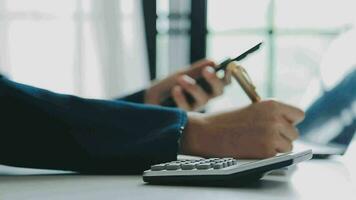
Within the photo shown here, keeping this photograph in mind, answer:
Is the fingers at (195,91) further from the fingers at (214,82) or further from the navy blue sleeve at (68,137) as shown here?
the navy blue sleeve at (68,137)

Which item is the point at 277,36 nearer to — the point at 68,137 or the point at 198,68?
the point at 198,68

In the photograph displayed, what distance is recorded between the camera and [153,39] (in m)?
1.75

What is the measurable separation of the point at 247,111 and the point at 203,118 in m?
0.06

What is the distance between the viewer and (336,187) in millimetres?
579

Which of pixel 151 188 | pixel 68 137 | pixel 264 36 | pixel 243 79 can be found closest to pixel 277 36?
pixel 264 36

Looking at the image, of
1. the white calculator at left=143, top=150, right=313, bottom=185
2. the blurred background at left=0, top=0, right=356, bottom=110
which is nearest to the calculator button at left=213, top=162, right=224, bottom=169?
the white calculator at left=143, top=150, right=313, bottom=185

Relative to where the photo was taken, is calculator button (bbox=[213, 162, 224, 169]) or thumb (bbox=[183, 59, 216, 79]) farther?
thumb (bbox=[183, 59, 216, 79])

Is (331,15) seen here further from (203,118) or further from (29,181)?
(29,181)

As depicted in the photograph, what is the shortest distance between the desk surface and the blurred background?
39.2 inches

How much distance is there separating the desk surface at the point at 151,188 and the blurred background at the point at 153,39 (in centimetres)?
100

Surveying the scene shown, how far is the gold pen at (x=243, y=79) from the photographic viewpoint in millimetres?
860

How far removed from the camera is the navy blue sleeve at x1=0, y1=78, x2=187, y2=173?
658mm

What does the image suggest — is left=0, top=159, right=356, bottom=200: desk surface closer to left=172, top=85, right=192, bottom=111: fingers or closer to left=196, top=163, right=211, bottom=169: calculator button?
left=196, top=163, right=211, bottom=169: calculator button

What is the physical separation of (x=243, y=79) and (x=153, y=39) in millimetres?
867
